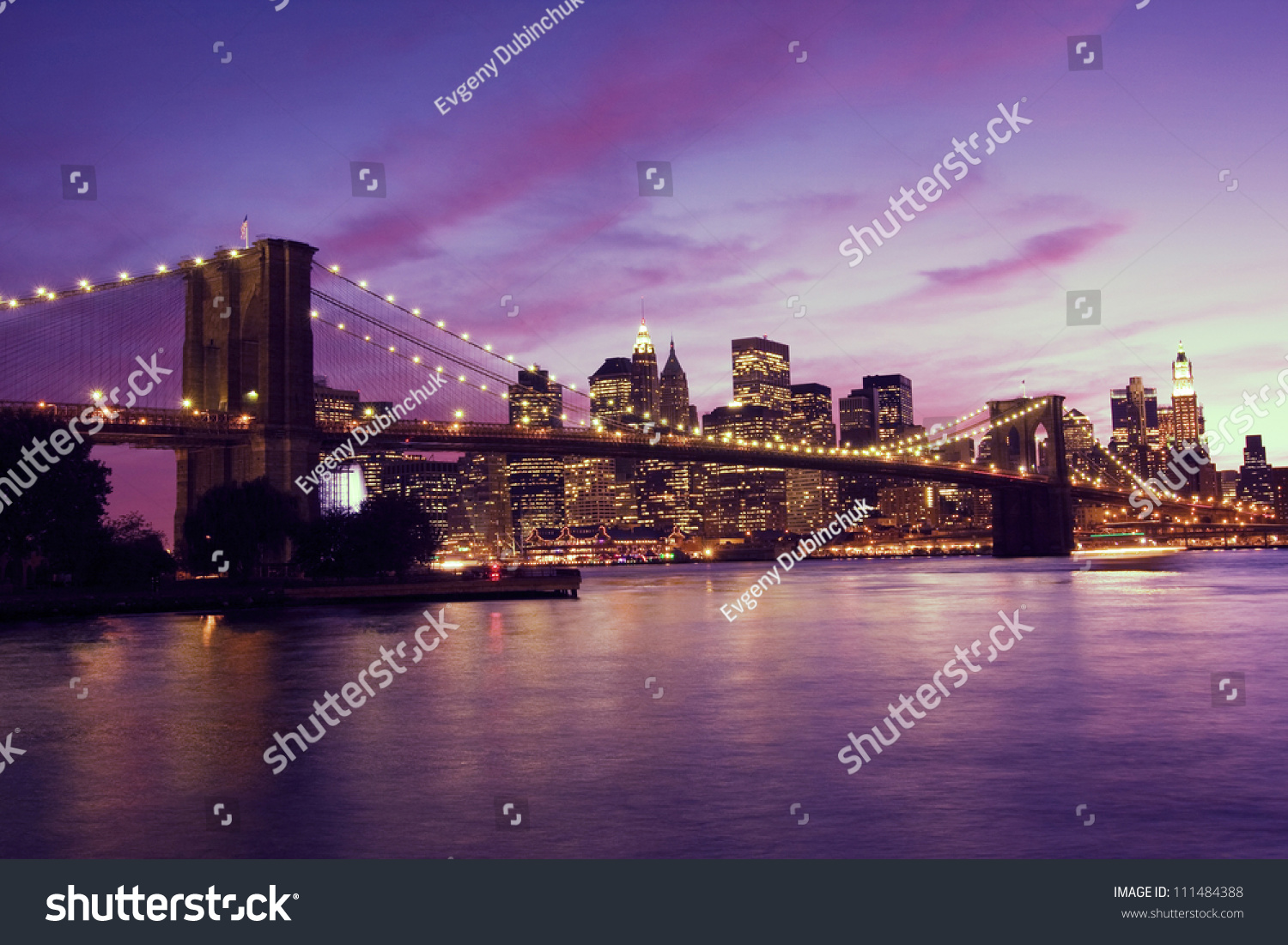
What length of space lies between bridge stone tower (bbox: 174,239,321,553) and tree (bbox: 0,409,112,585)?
30.7ft

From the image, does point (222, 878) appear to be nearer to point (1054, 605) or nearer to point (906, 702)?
point (906, 702)

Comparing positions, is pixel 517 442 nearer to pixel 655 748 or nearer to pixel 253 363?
pixel 253 363

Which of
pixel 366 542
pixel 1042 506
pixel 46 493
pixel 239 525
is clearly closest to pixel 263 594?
pixel 239 525

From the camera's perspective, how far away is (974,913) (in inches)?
376

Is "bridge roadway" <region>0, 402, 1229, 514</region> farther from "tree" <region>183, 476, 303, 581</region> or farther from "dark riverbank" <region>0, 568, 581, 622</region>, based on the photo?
"dark riverbank" <region>0, 568, 581, 622</region>

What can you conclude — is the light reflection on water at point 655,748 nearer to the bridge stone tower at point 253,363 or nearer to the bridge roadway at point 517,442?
the bridge roadway at point 517,442

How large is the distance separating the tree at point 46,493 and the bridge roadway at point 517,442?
11.4 ft

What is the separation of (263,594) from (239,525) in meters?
4.16

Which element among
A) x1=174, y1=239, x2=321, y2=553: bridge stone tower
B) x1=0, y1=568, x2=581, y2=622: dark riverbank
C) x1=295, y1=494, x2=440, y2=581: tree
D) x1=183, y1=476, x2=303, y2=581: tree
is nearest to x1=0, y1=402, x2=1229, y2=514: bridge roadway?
x1=174, y1=239, x2=321, y2=553: bridge stone tower

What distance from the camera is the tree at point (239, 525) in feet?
198

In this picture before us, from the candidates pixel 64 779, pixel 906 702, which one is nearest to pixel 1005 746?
pixel 906 702

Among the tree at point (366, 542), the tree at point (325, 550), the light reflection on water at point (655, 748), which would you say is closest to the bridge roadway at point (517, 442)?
the tree at point (366, 542)

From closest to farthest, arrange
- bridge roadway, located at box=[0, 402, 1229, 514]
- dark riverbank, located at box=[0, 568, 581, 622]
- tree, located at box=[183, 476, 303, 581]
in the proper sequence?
dark riverbank, located at box=[0, 568, 581, 622] < tree, located at box=[183, 476, 303, 581] < bridge roadway, located at box=[0, 402, 1229, 514]

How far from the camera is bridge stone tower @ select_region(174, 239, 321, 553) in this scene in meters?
66.1
